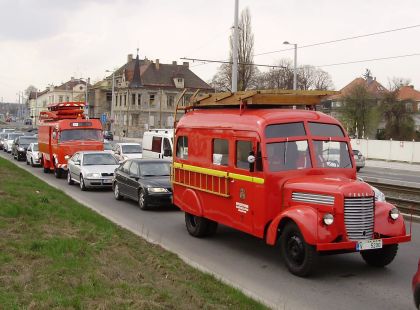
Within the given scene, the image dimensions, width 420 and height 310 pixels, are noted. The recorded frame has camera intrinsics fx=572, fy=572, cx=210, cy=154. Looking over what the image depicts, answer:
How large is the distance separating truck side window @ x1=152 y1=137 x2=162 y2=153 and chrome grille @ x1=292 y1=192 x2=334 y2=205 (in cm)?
Result: 1618

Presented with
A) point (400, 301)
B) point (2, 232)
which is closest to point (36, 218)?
point (2, 232)

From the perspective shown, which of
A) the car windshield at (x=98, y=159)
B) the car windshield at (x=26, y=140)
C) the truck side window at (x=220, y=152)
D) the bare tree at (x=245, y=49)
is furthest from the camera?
the bare tree at (x=245, y=49)

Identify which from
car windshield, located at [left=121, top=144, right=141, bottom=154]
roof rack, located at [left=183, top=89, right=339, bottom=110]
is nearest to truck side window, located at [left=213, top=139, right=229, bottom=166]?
roof rack, located at [left=183, top=89, right=339, bottom=110]

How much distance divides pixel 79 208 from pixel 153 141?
11573mm

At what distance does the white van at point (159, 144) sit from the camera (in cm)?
2398

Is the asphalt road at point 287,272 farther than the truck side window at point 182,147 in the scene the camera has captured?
No

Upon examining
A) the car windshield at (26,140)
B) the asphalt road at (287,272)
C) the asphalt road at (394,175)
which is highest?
the car windshield at (26,140)

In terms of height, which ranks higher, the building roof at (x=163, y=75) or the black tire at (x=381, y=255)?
the building roof at (x=163, y=75)

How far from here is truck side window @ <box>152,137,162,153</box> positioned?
966 inches

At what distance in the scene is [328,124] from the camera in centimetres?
977

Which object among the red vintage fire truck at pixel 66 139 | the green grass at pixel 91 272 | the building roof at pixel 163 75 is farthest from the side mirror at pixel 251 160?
the building roof at pixel 163 75

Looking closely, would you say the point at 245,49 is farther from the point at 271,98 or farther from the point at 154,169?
the point at 271,98

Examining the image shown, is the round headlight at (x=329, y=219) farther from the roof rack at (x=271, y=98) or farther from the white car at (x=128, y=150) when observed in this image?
the white car at (x=128, y=150)

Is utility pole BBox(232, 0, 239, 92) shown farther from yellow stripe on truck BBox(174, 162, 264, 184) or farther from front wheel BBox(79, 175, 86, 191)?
yellow stripe on truck BBox(174, 162, 264, 184)
